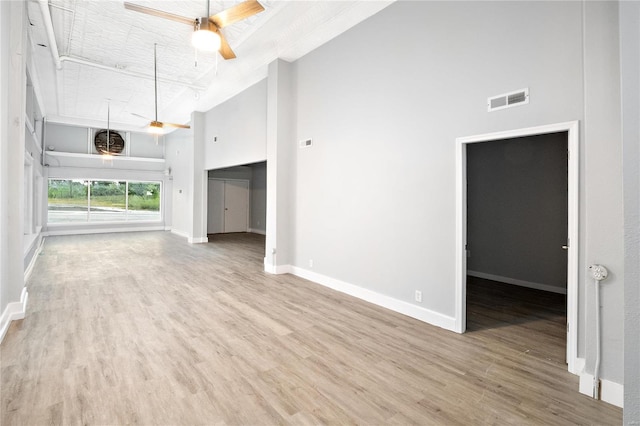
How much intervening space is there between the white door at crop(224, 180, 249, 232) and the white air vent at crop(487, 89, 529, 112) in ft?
33.6

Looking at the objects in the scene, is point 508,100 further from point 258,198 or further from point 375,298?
point 258,198

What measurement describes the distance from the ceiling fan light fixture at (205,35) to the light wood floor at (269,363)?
2.97 metres

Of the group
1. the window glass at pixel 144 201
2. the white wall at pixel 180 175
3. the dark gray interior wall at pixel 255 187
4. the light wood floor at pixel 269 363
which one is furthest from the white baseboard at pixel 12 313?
the window glass at pixel 144 201

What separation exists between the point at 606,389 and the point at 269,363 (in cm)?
244

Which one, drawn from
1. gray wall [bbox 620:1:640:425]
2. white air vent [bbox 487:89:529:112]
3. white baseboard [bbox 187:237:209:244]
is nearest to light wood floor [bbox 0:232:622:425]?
gray wall [bbox 620:1:640:425]

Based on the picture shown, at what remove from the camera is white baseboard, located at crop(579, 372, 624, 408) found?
2.10 meters

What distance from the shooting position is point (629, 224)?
46.9 inches

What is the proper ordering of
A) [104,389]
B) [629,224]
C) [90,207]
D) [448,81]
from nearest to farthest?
[629,224] → [104,389] → [448,81] → [90,207]

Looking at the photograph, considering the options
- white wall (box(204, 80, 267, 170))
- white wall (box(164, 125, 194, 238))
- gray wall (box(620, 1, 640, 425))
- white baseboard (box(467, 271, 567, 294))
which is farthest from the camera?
white wall (box(164, 125, 194, 238))

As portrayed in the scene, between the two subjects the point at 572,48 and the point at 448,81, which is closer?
the point at 572,48

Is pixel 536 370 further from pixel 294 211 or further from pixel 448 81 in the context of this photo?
pixel 294 211

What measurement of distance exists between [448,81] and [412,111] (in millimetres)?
490

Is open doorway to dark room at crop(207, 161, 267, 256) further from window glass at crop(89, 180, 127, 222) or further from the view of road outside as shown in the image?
window glass at crop(89, 180, 127, 222)

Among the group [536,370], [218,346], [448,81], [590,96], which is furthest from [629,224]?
[218,346]
